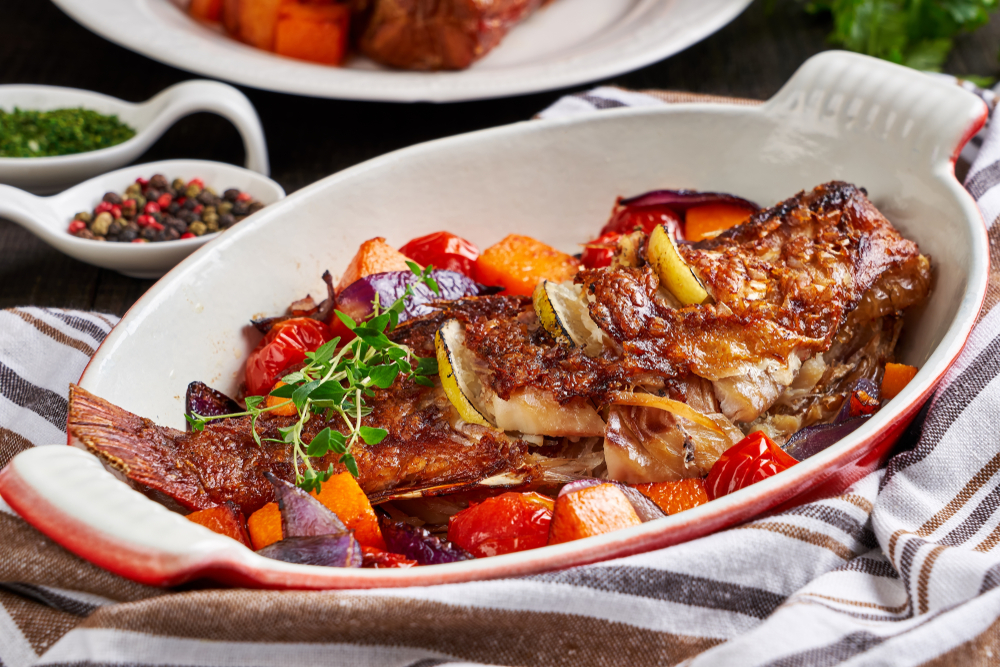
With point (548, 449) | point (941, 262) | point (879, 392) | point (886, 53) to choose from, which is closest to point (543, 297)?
point (548, 449)

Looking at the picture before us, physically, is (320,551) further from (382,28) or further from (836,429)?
(382,28)

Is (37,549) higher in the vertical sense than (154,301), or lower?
lower

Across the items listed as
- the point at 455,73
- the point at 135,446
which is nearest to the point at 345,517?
the point at 135,446

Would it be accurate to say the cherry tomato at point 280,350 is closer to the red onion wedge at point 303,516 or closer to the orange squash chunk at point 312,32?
the red onion wedge at point 303,516

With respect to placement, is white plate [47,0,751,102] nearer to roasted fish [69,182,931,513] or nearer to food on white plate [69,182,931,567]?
food on white plate [69,182,931,567]

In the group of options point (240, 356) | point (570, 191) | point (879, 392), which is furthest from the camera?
point (570, 191)

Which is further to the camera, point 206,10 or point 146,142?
point 206,10

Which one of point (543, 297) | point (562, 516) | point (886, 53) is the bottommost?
point (562, 516)

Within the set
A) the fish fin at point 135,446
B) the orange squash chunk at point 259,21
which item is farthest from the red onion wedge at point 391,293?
the orange squash chunk at point 259,21

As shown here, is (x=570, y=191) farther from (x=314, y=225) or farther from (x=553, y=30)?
(x=553, y=30)
